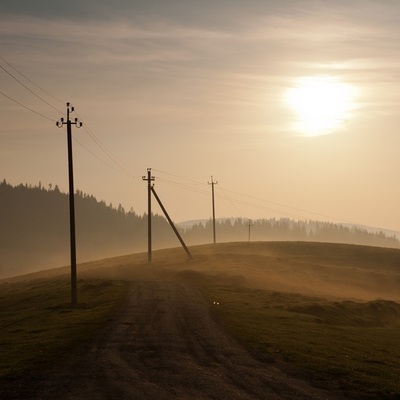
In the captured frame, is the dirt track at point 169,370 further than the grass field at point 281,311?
No

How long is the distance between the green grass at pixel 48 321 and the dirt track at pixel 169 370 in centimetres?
182

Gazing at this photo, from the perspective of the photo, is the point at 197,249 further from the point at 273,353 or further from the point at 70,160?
the point at 273,353

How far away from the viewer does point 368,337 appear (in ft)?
142

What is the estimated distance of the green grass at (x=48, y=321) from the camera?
30.1 m

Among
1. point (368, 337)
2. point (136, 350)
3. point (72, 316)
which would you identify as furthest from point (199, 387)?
point (72, 316)

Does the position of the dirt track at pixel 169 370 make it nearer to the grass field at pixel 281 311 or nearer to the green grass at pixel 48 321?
the grass field at pixel 281 311

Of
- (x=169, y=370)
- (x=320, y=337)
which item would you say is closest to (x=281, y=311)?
(x=320, y=337)

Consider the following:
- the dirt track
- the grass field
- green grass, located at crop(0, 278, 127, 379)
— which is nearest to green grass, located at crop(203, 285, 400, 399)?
the grass field

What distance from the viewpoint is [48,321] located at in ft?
151

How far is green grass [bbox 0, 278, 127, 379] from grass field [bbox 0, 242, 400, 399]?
0.26 ft

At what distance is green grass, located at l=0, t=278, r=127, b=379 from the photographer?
3011 centimetres

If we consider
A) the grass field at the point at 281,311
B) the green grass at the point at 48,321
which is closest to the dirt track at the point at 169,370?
the grass field at the point at 281,311

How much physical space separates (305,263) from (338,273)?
8.33m

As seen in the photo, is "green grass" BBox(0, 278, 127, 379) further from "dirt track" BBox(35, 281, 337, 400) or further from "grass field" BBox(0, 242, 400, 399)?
"dirt track" BBox(35, 281, 337, 400)
